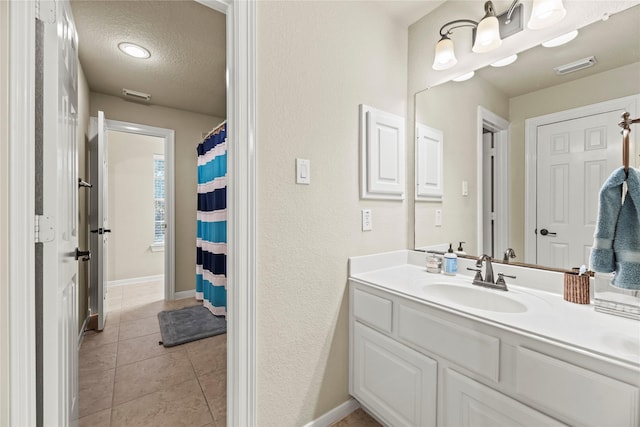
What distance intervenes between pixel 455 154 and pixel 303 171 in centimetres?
102

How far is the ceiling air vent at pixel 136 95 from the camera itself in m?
2.98

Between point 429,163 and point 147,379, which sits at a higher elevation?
point 429,163

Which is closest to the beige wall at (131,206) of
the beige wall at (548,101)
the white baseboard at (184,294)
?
the white baseboard at (184,294)

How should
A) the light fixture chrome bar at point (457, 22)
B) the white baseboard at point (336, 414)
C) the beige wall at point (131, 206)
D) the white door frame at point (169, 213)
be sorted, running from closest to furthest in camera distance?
1. the white baseboard at point (336, 414)
2. the light fixture chrome bar at point (457, 22)
3. the white door frame at point (169, 213)
4. the beige wall at point (131, 206)

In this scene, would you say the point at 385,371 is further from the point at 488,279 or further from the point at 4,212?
the point at 4,212

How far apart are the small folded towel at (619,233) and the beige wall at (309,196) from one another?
3.27ft

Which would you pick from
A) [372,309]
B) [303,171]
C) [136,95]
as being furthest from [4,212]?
[136,95]

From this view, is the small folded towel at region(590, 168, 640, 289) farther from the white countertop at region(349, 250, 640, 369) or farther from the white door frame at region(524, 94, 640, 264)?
the white door frame at region(524, 94, 640, 264)

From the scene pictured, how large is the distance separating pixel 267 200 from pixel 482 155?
1.27m

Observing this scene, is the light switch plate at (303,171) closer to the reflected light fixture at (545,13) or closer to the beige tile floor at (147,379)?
the reflected light fixture at (545,13)

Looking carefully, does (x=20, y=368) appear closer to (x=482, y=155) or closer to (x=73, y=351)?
(x=73, y=351)

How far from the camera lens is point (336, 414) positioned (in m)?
1.53

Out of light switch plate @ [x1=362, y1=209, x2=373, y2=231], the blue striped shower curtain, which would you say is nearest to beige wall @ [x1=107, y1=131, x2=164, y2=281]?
the blue striped shower curtain

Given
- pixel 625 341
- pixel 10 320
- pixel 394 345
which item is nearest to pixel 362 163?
pixel 394 345
